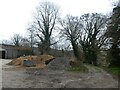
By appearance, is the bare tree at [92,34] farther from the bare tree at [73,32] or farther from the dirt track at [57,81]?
the dirt track at [57,81]

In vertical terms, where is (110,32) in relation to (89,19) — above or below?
below

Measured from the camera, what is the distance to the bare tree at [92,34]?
4901 centimetres

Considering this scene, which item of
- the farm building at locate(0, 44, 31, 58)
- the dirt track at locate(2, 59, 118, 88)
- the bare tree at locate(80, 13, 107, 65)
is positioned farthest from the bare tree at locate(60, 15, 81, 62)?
the dirt track at locate(2, 59, 118, 88)

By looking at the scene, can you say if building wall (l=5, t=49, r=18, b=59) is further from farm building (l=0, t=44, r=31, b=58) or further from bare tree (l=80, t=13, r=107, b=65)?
bare tree (l=80, t=13, r=107, b=65)

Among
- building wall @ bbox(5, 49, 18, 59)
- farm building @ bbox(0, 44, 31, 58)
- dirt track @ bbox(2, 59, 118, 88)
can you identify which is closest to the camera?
dirt track @ bbox(2, 59, 118, 88)

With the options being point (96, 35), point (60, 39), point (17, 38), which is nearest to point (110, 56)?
point (96, 35)

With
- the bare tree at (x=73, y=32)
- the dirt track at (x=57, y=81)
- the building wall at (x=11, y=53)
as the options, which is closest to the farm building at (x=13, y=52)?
the building wall at (x=11, y=53)

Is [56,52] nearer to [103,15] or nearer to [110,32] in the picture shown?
[103,15]

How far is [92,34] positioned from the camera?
50969 mm

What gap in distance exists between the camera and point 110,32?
29656 millimetres

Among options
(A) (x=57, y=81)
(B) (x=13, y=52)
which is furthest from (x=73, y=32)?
(A) (x=57, y=81)

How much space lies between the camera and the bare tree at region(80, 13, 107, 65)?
49013mm

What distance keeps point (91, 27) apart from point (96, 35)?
209 cm

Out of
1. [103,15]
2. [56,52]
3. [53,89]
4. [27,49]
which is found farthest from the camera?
[27,49]
